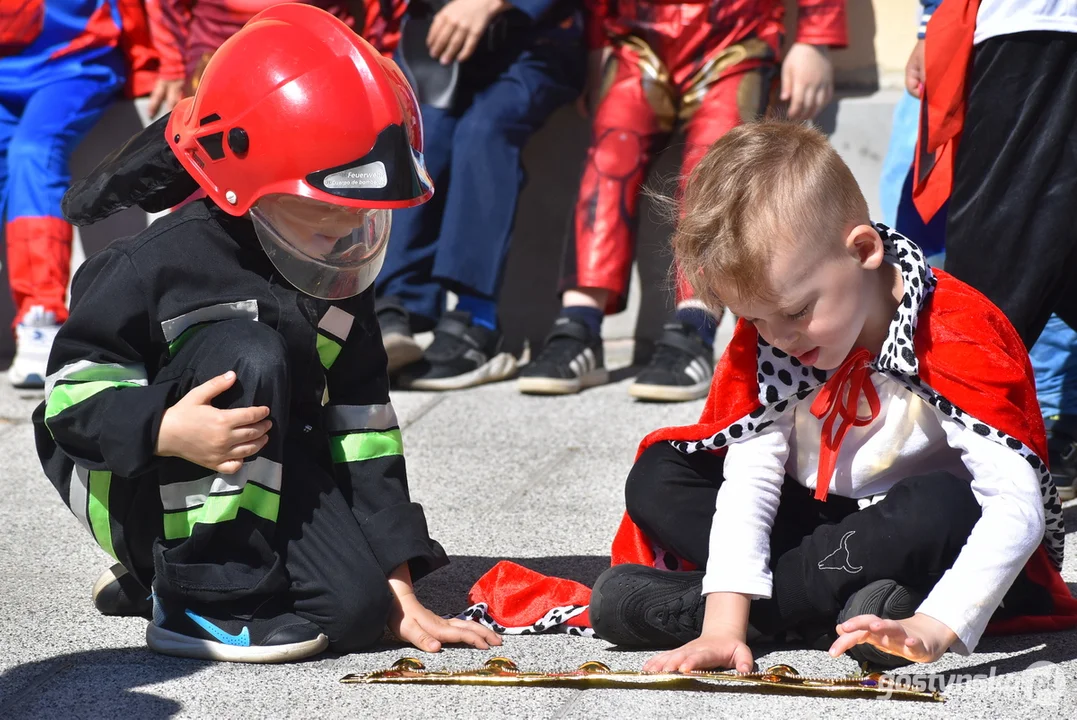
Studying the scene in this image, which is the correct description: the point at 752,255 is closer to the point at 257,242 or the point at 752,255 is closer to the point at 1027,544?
the point at 1027,544

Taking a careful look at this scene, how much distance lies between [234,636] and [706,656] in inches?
25.8

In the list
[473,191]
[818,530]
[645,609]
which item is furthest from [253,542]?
[473,191]

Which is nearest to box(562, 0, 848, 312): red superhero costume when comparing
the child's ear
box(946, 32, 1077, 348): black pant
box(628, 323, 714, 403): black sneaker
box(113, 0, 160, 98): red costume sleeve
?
box(628, 323, 714, 403): black sneaker

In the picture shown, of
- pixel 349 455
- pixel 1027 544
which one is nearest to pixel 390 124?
pixel 349 455

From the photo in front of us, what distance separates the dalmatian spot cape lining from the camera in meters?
1.71

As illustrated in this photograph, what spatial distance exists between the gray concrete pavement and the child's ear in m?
0.54

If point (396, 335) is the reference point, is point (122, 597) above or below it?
above

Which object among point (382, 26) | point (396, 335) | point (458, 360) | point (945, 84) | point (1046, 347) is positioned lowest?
point (458, 360)

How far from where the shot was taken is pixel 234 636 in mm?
1837

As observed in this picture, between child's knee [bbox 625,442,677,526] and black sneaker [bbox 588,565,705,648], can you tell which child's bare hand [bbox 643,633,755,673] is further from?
child's knee [bbox 625,442,677,526]

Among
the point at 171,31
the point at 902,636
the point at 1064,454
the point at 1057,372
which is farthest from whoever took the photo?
the point at 171,31

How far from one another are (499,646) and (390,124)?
2.48ft

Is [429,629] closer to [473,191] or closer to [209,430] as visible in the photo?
[209,430]

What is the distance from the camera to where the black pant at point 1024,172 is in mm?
2254
